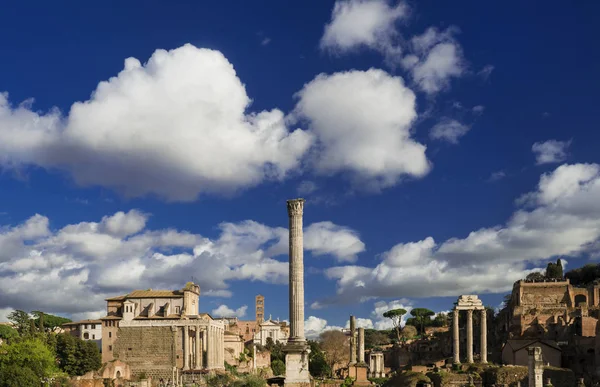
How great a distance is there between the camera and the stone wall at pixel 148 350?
68500mm

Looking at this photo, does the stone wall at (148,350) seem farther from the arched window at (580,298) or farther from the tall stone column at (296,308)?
the arched window at (580,298)

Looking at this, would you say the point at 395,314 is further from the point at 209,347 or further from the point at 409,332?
the point at 209,347

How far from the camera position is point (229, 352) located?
8038 cm

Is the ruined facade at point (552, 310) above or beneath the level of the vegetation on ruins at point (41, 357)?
above

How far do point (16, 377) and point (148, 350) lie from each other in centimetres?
2260

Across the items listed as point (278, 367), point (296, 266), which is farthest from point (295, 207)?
point (278, 367)

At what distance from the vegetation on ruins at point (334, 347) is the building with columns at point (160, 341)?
19282 millimetres

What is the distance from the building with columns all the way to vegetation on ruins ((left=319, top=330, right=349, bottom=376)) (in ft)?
63.3

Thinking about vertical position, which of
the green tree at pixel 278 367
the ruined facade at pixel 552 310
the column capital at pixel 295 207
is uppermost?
the column capital at pixel 295 207

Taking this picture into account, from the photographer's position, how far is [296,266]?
38.7 meters

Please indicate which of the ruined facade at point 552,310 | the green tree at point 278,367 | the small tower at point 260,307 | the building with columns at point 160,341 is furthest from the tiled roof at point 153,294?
the small tower at point 260,307

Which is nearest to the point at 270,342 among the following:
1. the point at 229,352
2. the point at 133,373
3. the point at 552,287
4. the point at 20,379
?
the point at 229,352

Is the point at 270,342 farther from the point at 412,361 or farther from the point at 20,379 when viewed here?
the point at 20,379

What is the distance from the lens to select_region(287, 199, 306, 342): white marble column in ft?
124
